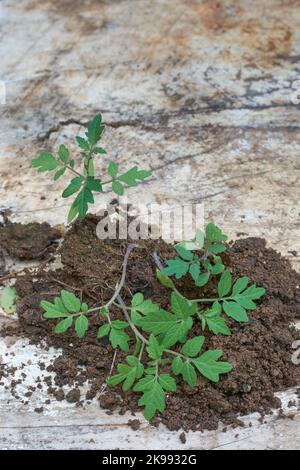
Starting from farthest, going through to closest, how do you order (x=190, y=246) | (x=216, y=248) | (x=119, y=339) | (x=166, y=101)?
1. (x=166, y=101)
2. (x=190, y=246)
3. (x=216, y=248)
4. (x=119, y=339)

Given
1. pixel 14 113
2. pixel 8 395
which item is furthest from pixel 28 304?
pixel 14 113

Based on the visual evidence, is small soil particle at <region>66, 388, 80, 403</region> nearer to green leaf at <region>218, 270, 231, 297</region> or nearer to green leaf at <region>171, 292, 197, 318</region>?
green leaf at <region>171, 292, 197, 318</region>

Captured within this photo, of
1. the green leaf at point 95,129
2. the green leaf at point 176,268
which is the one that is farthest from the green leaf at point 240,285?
the green leaf at point 95,129

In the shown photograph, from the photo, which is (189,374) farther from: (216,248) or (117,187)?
(117,187)

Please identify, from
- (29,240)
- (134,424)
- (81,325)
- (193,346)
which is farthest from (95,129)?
(134,424)

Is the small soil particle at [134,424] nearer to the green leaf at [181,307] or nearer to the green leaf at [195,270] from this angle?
the green leaf at [181,307]

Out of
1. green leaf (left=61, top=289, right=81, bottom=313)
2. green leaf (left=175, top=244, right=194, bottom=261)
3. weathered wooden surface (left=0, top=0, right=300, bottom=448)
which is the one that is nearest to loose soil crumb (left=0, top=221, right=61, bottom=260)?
weathered wooden surface (left=0, top=0, right=300, bottom=448)
